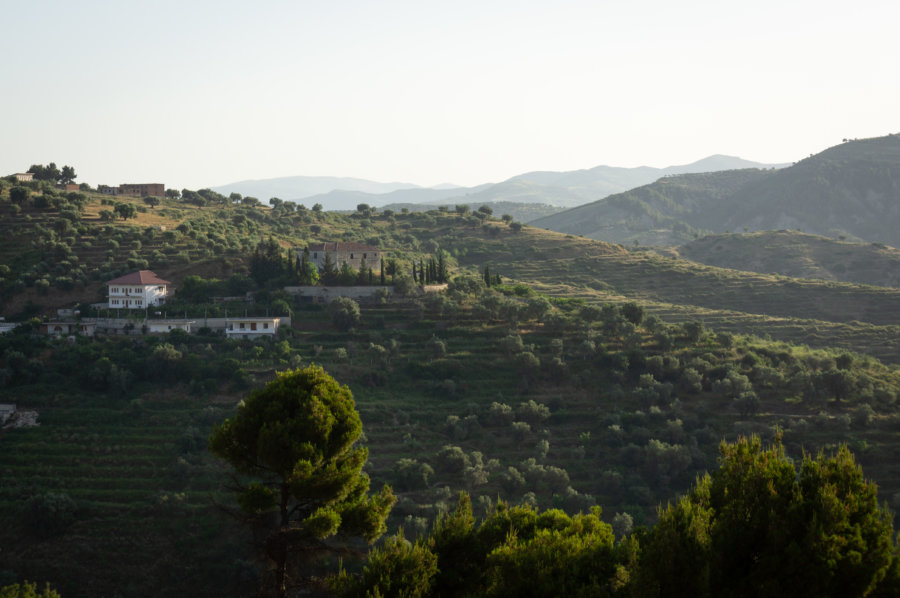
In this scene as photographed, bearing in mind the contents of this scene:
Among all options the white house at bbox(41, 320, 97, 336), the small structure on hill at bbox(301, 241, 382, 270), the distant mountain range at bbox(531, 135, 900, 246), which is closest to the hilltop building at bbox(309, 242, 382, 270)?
the small structure on hill at bbox(301, 241, 382, 270)

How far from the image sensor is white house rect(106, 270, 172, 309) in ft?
175

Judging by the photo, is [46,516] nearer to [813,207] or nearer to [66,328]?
[66,328]

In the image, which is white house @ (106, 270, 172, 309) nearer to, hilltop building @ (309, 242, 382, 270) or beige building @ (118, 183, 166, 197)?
hilltop building @ (309, 242, 382, 270)

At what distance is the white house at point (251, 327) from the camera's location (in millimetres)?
49781

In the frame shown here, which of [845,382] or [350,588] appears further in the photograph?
[845,382]

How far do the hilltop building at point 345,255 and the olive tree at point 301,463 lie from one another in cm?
4517

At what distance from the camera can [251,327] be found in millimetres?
49875

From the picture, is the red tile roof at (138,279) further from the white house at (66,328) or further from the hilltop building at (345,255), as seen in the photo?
the hilltop building at (345,255)

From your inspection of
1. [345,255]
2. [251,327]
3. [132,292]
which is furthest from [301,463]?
[345,255]

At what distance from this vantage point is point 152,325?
49781 millimetres

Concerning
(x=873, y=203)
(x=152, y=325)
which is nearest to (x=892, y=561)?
(x=152, y=325)

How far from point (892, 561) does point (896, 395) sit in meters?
39.1

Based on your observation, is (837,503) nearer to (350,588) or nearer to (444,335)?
(350,588)

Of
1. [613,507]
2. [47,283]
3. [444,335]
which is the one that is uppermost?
[47,283]
